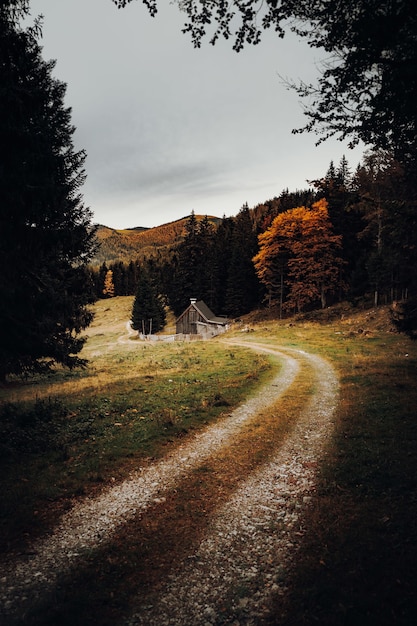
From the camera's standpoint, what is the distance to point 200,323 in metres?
50.0

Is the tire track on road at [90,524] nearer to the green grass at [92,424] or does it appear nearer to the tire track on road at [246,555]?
the green grass at [92,424]

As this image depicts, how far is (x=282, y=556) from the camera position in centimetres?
502

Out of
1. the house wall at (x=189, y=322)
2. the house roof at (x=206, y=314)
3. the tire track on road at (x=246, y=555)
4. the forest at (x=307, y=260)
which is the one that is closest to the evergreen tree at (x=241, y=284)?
the forest at (x=307, y=260)

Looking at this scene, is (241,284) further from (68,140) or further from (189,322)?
(68,140)

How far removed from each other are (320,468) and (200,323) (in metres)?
42.5

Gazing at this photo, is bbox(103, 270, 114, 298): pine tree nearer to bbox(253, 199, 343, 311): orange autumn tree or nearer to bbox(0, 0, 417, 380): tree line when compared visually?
bbox(253, 199, 343, 311): orange autumn tree

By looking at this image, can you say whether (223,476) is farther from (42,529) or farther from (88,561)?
(42,529)

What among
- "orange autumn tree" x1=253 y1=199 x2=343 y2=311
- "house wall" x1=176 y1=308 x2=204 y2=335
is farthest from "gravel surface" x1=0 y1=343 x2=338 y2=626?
"house wall" x1=176 y1=308 x2=204 y2=335

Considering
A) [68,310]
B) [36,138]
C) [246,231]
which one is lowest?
[68,310]

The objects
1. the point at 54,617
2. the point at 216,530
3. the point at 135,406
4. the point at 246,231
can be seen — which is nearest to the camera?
the point at 54,617

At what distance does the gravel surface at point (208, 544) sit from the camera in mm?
4211

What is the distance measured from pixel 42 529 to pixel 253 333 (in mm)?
37130

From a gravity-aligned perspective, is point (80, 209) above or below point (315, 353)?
above

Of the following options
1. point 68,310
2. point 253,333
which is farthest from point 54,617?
point 253,333
